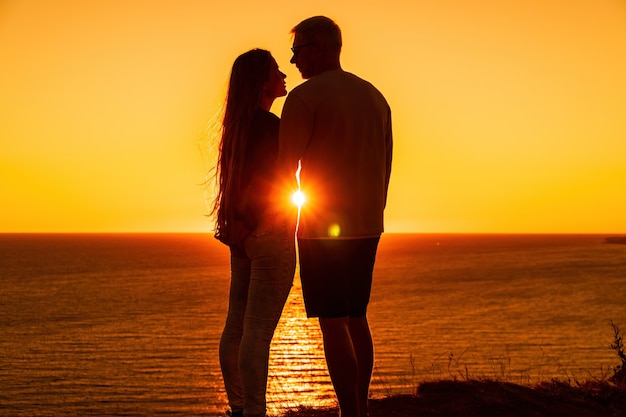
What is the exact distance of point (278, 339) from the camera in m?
52.5

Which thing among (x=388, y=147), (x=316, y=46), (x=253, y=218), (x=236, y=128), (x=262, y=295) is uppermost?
(x=316, y=46)

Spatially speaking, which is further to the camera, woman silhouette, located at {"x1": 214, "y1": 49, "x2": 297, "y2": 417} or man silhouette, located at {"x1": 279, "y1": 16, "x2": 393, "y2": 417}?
woman silhouette, located at {"x1": 214, "y1": 49, "x2": 297, "y2": 417}

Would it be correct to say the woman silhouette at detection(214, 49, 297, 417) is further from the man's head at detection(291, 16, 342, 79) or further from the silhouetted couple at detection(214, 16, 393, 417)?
the man's head at detection(291, 16, 342, 79)

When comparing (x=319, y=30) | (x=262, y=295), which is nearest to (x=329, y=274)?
(x=262, y=295)

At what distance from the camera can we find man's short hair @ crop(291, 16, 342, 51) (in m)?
3.94

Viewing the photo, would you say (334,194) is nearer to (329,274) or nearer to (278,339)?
(329,274)

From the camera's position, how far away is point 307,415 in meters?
6.16

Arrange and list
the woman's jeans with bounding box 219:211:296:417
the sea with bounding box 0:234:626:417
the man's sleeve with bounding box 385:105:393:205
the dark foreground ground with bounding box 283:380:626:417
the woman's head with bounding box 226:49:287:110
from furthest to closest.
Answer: the sea with bounding box 0:234:626:417 → the dark foreground ground with bounding box 283:380:626:417 → the man's sleeve with bounding box 385:105:393:205 → the woman's head with bounding box 226:49:287:110 → the woman's jeans with bounding box 219:211:296:417

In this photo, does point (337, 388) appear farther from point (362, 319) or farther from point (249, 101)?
point (249, 101)

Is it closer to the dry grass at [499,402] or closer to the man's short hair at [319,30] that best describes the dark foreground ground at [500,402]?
the dry grass at [499,402]

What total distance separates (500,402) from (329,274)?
138 inches

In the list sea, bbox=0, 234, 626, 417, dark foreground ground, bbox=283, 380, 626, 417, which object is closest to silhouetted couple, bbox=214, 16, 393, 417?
dark foreground ground, bbox=283, 380, 626, 417

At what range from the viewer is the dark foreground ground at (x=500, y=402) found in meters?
6.10

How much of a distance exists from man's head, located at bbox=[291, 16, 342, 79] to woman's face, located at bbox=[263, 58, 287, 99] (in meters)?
0.13
